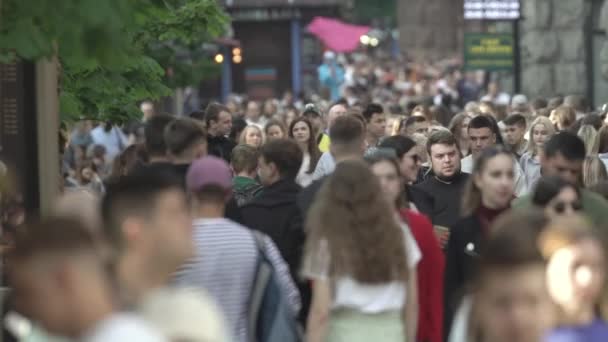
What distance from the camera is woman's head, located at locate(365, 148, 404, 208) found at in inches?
400

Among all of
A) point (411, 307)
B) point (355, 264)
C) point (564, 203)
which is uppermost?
point (564, 203)

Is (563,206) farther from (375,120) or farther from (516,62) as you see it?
(516,62)

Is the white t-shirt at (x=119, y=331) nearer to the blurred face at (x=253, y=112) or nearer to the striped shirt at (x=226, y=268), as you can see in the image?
the striped shirt at (x=226, y=268)

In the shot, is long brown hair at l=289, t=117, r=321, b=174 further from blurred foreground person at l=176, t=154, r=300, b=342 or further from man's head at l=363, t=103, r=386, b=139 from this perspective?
blurred foreground person at l=176, t=154, r=300, b=342

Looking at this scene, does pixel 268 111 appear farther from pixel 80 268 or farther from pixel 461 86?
pixel 80 268

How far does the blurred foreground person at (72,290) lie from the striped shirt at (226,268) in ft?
9.71

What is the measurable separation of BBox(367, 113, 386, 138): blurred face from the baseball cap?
9840 mm

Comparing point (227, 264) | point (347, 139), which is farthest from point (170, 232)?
point (347, 139)

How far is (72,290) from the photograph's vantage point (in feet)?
18.6

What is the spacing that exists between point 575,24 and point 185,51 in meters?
8.43

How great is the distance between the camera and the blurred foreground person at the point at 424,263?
1020 centimetres

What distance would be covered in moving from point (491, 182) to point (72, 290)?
16.2 ft

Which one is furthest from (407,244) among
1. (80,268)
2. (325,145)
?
(325,145)

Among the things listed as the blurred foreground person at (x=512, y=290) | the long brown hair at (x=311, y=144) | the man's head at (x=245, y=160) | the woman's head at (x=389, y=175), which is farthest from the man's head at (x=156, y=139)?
A: the long brown hair at (x=311, y=144)
